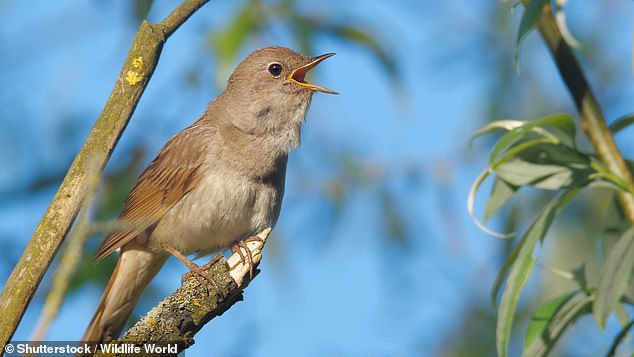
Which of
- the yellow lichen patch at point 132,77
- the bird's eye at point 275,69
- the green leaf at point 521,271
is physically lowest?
the green leaf at point 521,271

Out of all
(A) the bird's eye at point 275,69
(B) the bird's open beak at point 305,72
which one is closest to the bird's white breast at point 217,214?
(B) the bird's open beak at point 305,72

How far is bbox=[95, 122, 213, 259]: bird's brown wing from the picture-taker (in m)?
3.85

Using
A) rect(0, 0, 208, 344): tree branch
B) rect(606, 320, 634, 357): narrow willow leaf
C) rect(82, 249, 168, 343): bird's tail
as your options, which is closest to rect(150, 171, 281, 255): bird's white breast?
rect(82, 249, 168, 343): bird's tail

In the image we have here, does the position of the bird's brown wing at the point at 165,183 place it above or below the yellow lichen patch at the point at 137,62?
above

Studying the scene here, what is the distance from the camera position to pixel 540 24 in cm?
242

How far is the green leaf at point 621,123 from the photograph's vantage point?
7.43 feet

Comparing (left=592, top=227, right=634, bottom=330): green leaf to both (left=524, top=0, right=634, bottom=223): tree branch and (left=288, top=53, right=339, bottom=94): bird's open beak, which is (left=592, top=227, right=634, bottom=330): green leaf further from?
(left=288, top=53, right=339, bottom=94): bird's open beak

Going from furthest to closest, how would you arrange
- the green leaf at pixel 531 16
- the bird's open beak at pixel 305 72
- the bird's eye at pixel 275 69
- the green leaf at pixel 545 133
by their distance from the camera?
the bird's eye at pixel 275 69 < the bird's open beak at pixel 305 72 < the green leaf at pixel 545 133 < the green leaf at pixel 531 16

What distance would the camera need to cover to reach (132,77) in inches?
81.8

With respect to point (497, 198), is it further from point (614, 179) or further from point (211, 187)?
point (211, 187)

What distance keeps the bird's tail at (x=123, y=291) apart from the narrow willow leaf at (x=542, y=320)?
202 centimetres

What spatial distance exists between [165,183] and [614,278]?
8.07ft

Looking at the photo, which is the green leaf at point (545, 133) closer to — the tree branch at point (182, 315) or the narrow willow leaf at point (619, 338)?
the narrow willow leaf at point (619, 338)

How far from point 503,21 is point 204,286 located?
3501 millimetres
